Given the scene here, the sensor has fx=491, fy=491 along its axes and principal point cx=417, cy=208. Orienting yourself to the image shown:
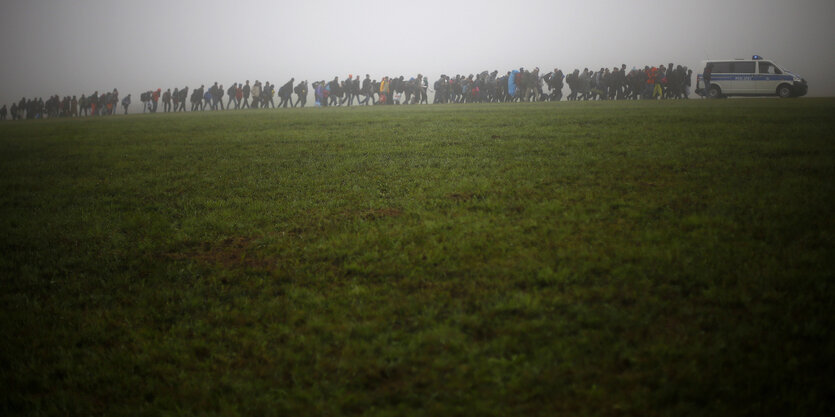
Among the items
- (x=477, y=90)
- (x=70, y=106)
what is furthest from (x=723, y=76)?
(x=70, y=106)

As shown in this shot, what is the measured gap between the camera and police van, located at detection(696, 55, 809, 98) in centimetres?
2727

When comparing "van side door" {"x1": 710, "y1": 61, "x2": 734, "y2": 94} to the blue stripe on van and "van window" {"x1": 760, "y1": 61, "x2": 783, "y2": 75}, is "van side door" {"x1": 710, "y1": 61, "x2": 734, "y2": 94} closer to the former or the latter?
the blue stripe on van

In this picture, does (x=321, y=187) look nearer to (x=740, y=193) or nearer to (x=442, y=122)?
(x=740, y=193)

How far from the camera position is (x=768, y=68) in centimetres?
2770

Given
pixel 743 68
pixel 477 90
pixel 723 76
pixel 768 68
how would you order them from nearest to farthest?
pixel 768 68
pixel 743 68
pixel 723 76
pixel 477 90

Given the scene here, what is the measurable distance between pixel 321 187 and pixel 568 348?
6.06 metres

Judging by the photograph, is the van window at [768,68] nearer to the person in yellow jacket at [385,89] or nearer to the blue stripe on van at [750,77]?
the blue stripe on van at [750,77]

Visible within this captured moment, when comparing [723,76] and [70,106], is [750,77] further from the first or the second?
[70,106]

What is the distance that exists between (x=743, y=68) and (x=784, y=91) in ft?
8.08

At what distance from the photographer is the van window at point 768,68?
2762 centimetres

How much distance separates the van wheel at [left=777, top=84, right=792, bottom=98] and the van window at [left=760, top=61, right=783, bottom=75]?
836 millimetres

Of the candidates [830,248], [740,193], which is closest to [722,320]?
[830,248]

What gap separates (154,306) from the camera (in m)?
5.07

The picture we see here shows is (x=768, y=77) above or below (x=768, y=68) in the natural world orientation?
below
